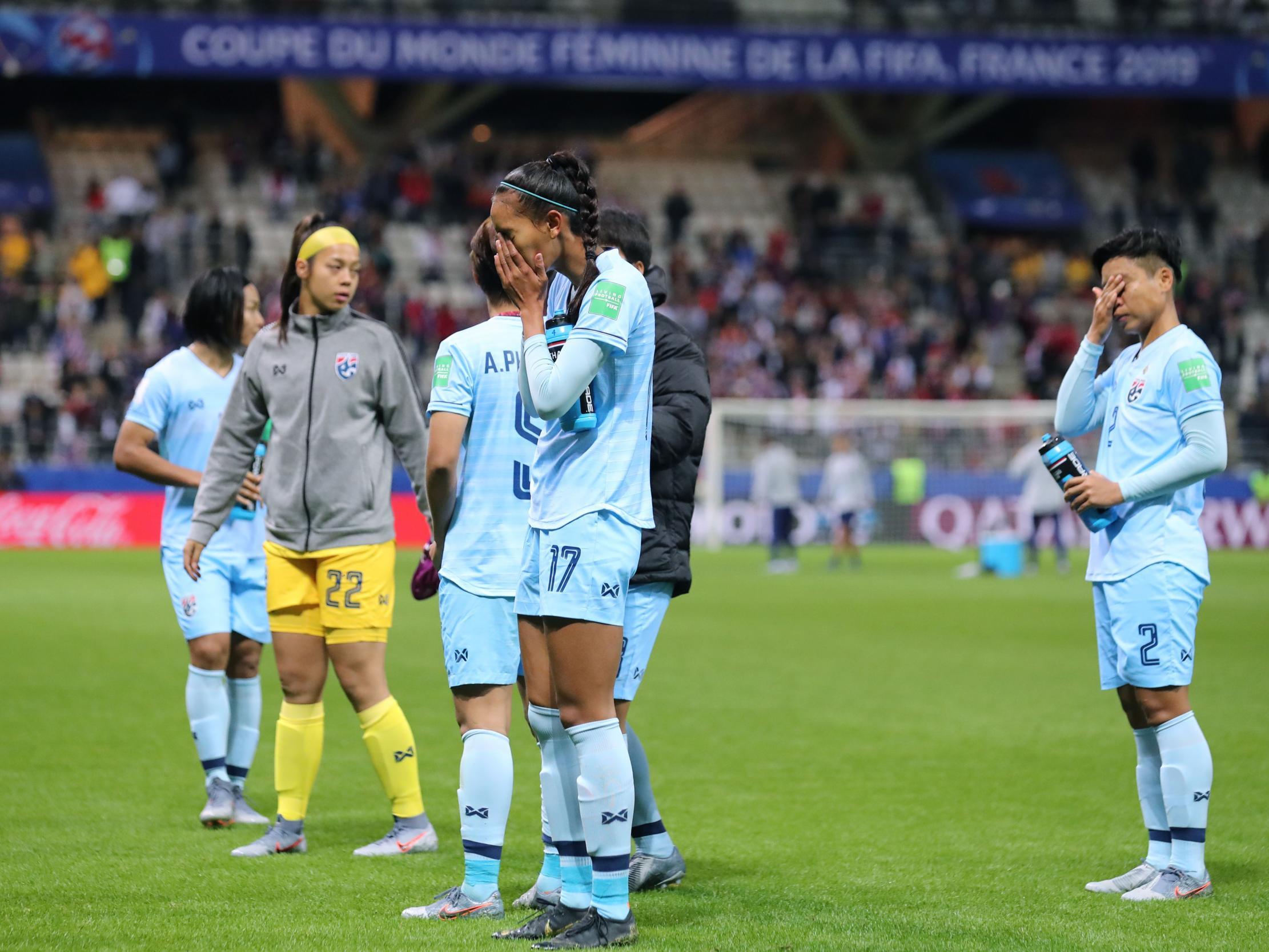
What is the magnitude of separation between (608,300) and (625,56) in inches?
1165

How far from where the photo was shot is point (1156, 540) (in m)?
5.71

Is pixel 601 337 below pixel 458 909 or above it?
above

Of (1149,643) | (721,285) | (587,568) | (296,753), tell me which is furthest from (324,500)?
(721,285)

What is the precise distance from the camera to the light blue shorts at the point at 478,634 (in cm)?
529

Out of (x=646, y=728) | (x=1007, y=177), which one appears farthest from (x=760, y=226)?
(x=646, y=728)

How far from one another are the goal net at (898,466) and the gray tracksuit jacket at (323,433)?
66.6 ft

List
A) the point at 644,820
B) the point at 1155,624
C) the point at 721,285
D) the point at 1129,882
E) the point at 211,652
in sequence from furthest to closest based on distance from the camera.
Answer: the point at 721,285 → the point at 211,652 → the point at 644,820 → the point at 1129,882 → the point at 1155,624

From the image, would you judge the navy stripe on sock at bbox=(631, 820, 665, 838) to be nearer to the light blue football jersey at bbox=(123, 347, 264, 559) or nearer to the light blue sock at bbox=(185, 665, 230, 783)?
the light blue sock at bbox=(185, 665, 230, 783)

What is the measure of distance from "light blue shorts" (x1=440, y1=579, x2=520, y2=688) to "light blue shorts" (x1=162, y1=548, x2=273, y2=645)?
73.3 inches

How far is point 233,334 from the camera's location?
727 cm

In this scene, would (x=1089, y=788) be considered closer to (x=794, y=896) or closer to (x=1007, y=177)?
(x=794, y=896)

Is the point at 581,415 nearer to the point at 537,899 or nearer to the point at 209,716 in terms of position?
the point at 537,899

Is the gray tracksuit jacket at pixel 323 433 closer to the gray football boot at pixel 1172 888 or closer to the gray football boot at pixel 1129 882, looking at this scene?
the gray football boot at pixel 1129 882

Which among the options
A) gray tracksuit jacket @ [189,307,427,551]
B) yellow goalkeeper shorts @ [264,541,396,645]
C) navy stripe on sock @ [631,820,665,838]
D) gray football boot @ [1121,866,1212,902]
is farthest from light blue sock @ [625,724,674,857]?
gray football boot @ [1121,866,1212,902]
